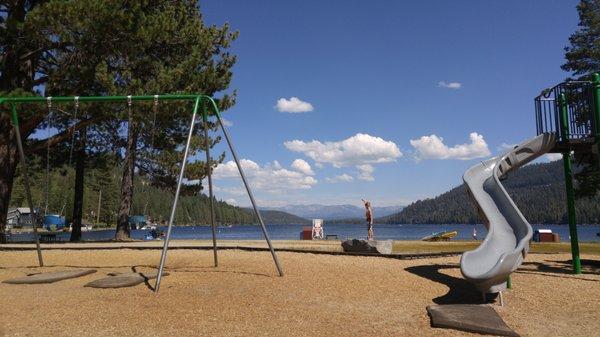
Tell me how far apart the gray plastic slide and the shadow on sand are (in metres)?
0.56

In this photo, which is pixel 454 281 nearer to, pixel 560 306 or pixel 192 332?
pixel 560 306

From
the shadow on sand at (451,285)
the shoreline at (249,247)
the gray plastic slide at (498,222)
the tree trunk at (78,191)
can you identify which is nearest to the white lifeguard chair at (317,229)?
the shoreline at (249,247)

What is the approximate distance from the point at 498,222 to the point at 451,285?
2060mm

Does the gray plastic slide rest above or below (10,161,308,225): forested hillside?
below

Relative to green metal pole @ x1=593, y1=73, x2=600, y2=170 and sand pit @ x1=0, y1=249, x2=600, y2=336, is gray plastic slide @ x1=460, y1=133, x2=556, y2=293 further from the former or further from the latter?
green metal pole @ x1=593, y1=73, x2=600, y2=170

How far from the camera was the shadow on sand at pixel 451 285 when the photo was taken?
9164 millimetres

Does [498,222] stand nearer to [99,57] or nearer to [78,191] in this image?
[99,57]

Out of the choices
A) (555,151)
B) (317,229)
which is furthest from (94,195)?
(555,151)

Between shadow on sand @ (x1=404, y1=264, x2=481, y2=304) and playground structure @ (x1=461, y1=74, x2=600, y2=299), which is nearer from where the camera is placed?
shadow on sand @ (x1=404, y1=264, x2=481, y2=304)

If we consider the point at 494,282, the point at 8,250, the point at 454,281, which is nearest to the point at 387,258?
the point at 454,281

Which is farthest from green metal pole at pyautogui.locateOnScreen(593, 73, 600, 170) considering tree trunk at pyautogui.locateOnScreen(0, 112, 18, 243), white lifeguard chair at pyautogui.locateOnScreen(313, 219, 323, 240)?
white lifeguard chair at pyautogui.locateOnScreen(313, 219, 323, 240)

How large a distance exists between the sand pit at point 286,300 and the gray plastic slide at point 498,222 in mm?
633

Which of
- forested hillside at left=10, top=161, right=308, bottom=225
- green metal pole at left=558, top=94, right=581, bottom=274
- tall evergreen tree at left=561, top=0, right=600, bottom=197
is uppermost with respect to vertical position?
tall evergreen tree at left=561, top=0, right=600, bottom=197

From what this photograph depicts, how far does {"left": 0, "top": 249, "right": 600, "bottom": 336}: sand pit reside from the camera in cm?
704
